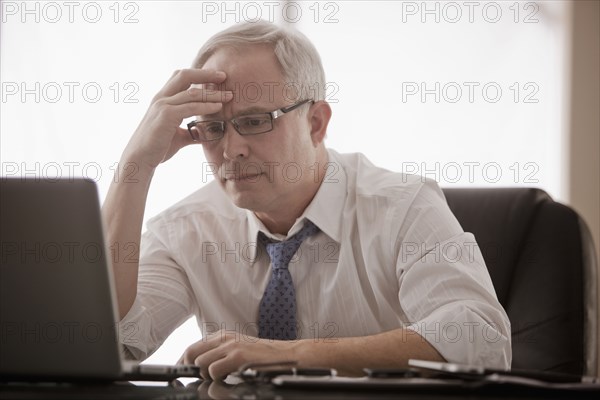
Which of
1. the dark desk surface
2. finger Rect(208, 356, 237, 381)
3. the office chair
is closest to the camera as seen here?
the dark desk surface

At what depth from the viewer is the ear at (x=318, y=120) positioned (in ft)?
6.34

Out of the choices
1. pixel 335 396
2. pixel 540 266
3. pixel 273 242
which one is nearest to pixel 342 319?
pixel 273 242

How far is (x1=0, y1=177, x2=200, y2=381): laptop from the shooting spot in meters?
0.97

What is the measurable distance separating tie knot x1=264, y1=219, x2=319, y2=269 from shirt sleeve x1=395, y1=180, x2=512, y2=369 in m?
0.22

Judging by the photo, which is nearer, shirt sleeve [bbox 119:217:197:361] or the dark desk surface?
the dark desk surface

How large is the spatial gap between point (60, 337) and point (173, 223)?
38.6 inches

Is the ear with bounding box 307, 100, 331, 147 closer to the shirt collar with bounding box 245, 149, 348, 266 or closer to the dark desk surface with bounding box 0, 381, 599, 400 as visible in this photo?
the shirt collar with bounding box 245, 149, 348, 266

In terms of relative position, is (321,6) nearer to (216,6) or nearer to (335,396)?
(216,6)

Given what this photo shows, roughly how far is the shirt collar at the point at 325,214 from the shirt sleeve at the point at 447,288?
173 mm

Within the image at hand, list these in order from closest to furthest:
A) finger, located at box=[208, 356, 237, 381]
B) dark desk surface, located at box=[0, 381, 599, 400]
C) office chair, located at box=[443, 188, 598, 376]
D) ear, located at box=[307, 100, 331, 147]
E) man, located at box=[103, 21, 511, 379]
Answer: dark desk surface, located at box=[0, 381, 599, 400] → finger, located at box=[208, 356, 237, 381] → office chair, located at box=[443, 188, 598, 376] → man, located at box=[103, 21, 511, 379] → ear, located at box=[307, 100, 331, 147]

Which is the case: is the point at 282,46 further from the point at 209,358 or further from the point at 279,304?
the point at 209,358

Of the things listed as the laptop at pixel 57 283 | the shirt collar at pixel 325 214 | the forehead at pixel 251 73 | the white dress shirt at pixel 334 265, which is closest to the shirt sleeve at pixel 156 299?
the white dress shirt at pixel 334 265

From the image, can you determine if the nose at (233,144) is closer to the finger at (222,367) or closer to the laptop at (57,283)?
the finger at (222,367)

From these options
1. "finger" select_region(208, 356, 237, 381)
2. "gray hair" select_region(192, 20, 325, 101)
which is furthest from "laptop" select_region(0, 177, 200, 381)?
"gray hair" select_region(192, 20, 325, 101)
